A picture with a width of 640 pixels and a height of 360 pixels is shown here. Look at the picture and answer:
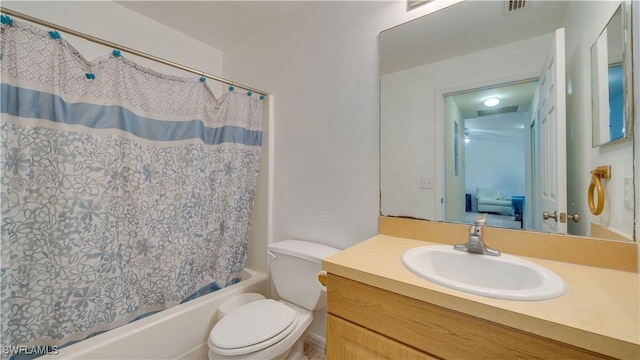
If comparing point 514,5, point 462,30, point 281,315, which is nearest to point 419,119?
point 462,30

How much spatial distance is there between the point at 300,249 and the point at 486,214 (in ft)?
3.20

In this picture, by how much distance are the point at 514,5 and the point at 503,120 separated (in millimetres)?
480

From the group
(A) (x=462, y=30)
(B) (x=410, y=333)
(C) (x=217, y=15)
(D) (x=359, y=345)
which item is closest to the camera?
(B) (x=410, y=333)

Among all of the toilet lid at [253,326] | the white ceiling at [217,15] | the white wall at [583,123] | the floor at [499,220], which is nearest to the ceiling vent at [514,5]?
the white wall at [583,123]

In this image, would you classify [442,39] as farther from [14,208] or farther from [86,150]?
[14,208]

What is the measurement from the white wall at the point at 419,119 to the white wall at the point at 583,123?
0.67 ft

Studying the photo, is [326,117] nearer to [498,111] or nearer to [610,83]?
[498,111]

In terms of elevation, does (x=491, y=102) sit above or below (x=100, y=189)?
above

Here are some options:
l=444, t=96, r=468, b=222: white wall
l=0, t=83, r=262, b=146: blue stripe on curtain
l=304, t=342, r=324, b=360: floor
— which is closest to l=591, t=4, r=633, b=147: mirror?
l=444, t=96, r=468, b=222: white wall

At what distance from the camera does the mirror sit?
2.59ft

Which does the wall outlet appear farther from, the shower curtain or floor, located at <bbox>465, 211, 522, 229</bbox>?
the shower curtain

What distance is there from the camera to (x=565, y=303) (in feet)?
1.96

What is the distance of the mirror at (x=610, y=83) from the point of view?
79 cm

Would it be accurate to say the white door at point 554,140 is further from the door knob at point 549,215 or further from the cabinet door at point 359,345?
the cabinet door at point 359,345
